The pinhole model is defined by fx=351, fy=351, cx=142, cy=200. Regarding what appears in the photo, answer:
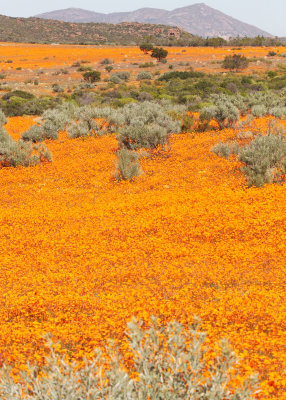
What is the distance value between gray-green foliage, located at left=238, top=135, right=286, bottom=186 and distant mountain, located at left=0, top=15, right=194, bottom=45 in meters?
82.9

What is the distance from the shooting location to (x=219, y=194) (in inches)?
364

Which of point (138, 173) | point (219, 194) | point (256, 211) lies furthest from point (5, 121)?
point (256, 211)

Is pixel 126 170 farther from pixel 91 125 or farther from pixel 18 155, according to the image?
pixel 91 125

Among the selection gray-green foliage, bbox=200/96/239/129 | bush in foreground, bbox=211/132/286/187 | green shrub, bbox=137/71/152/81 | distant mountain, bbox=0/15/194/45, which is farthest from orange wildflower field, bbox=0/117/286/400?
distant mountain, bbox=0/15/194/45

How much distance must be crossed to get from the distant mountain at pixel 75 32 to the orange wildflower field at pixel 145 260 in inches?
3314

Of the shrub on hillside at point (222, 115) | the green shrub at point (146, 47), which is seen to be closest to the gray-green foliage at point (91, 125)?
the shrub on hillside at point (222, 115)

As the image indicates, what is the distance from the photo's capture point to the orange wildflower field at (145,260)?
15.7 ft

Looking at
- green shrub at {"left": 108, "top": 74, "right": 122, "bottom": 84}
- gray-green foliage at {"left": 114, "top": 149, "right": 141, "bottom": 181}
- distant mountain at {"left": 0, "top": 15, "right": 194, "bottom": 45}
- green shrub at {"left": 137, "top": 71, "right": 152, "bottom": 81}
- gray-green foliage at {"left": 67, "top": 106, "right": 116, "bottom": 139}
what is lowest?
gray-green foliage at {"left": 114, "top": 149, "right": 141, "bottom": 181}

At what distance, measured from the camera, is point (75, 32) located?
101062 mm

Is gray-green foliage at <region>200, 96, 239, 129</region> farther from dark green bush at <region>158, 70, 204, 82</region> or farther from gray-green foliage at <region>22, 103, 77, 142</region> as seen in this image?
dark green bush at <region>158, 70, 204, 82</region>

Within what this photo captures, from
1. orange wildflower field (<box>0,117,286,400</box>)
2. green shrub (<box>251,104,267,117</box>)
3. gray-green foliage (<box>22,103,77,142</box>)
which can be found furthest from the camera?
green shrub (<box>251,104,267,117</box>)

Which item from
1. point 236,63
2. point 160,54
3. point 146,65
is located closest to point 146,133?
point 236,63

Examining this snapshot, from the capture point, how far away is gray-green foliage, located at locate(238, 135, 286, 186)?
31.9 ft

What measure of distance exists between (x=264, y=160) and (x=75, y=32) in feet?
345
